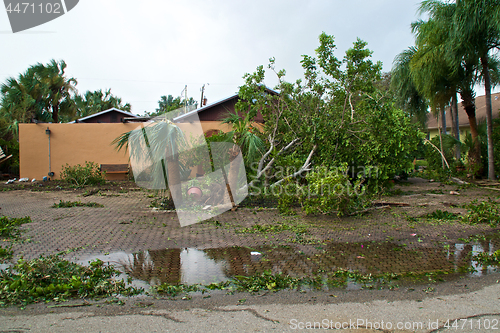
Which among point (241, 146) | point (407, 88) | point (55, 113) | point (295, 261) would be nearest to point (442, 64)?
point (407, 88)

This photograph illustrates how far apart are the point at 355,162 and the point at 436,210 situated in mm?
2391

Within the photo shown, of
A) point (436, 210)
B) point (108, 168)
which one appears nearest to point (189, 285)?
point (436, 210)

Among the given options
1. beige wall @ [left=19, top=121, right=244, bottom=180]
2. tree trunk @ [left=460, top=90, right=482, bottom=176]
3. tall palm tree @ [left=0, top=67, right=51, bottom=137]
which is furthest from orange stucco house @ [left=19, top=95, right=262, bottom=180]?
tree trunk @ [left=460, top=90, right=482, bottom=176]

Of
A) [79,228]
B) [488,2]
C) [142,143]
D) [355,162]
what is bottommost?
[79,228]

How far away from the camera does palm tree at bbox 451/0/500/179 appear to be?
1152 centimetres

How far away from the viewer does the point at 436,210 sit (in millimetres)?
7324

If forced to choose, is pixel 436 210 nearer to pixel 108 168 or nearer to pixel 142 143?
pixel 142 143

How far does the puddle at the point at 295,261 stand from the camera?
3984 mm

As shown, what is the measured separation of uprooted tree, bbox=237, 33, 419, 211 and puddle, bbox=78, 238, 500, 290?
3355mm

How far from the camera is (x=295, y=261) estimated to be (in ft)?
14.6

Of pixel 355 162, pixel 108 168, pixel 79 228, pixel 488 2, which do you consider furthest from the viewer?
pixel 108 168

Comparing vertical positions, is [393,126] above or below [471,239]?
above

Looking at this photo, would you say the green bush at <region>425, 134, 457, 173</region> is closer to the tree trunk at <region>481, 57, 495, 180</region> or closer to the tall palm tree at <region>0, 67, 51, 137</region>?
the tree trunk at <region>481, 57, 495, 180</region>

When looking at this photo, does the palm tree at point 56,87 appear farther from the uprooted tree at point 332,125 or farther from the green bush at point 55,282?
the green bush at point 55,282
